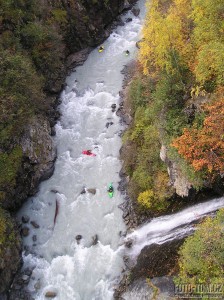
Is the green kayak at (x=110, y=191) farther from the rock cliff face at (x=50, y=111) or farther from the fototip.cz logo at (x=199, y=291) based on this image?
the fototip.cz logo at (x=199, y=291)

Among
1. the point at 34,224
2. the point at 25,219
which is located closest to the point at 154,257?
the point at 34,224

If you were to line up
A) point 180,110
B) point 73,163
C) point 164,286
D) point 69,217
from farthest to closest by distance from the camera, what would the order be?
point 73,163
point 69,217
point 180,110
point 164,286

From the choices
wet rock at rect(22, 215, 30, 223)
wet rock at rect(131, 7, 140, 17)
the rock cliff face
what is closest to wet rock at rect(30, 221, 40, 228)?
wet rock at rect(22, 215, 30, 223)

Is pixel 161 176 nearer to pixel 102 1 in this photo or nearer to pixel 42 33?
pixel 42 33

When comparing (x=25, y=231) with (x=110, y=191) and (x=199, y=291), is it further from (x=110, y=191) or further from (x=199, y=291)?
(x=199, y=291)

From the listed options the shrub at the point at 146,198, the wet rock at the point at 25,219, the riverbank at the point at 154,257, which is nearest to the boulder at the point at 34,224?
the wet rock at the point at 25,219

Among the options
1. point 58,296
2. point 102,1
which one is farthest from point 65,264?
point 102,1

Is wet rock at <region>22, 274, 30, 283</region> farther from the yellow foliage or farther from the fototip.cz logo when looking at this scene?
the yellow foliage
